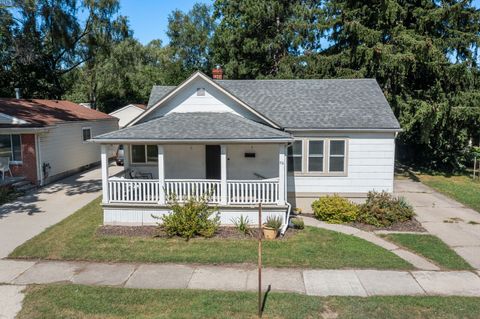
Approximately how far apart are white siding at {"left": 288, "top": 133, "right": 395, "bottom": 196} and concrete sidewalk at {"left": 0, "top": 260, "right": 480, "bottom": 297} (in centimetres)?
598

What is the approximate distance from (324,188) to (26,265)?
33.3 ft

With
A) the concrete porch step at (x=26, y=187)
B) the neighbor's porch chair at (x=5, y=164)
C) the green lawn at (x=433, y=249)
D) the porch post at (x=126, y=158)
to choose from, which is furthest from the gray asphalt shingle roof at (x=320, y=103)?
the neighbor's porch chair at (x=5, y=164)

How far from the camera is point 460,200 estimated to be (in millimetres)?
17250

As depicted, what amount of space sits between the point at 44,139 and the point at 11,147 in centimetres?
150

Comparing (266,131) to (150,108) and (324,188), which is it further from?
(150,108)

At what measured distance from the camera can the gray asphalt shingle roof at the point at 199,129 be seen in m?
12.6

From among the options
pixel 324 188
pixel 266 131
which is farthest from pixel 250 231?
pixel 324 188

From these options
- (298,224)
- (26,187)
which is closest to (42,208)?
(26,187)

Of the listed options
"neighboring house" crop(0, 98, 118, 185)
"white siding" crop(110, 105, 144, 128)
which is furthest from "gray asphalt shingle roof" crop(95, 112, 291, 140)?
"white siding" crop(110, 105, 144, 128)

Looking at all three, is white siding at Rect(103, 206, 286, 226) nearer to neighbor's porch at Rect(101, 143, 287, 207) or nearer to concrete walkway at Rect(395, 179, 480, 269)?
neighbor's porch at Rect(101, 143, 287, 207)

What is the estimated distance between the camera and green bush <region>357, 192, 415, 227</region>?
44.0 feet

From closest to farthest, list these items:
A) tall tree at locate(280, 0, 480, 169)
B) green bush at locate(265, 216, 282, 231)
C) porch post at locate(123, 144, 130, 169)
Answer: green bush at locate(265, 216, 282, 231) < porch post at locate(123, 144, 130, 169) < tall tree at locate(280, 0, 480, 169)

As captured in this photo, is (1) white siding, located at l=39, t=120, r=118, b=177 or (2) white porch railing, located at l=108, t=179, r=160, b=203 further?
(1) white siding, located at l=39, t=120, r=118, b=177

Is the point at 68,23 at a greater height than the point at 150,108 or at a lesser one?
greater
